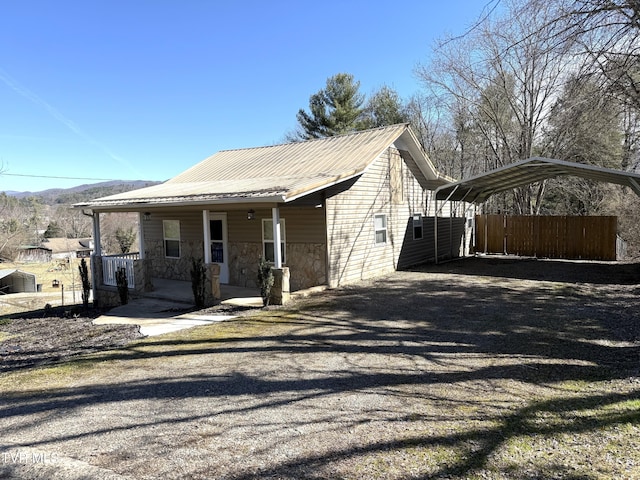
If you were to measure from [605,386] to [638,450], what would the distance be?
1407mm

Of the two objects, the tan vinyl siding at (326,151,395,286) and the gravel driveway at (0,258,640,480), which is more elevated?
the tan vinyl siding at (326,151,395,286)

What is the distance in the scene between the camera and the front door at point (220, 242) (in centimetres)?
1296

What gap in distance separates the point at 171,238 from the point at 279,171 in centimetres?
474

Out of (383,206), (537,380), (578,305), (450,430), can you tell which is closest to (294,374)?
(450,430)

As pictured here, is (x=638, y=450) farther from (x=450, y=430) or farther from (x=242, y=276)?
(x=242, y=276)

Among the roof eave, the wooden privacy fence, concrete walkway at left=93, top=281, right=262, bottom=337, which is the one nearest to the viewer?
concrete walkway at left=93, top=281, right=262, bottom=337

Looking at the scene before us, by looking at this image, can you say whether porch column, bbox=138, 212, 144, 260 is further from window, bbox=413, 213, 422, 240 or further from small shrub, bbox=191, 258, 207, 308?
window, bbox=413, 213, 422, 240

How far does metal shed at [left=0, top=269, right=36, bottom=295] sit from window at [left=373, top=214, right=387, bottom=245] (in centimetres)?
2976

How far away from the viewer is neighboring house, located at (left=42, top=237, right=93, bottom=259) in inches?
2313

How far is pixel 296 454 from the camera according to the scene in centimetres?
312

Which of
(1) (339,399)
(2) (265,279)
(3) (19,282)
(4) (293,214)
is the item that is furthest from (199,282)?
(3) (19,282)

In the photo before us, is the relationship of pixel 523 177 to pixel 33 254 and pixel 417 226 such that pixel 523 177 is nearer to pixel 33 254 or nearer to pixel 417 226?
pixel 417 226

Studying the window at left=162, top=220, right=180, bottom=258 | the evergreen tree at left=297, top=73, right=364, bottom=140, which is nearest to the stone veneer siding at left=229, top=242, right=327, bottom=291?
the window at left=162, top=220, right=180, bottom=258

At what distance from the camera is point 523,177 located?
50.5ft
